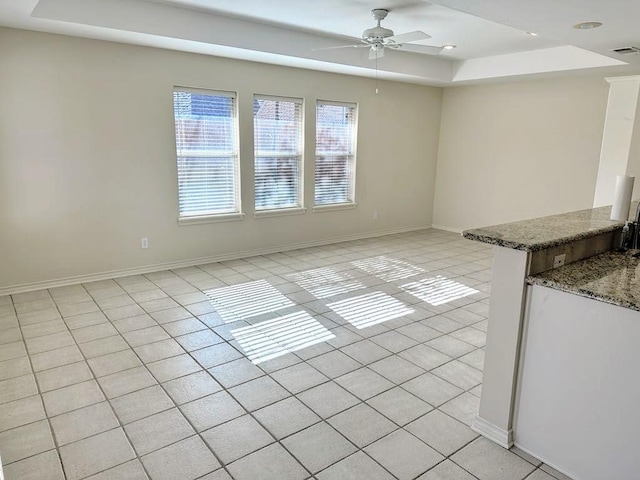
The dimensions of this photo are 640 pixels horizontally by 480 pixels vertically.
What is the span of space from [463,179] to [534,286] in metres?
5.50

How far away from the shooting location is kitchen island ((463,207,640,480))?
5.94 feet

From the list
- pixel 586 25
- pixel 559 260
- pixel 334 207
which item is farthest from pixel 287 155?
pixel 559 260

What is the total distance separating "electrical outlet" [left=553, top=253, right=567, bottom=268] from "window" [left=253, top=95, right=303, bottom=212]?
3.98 meters

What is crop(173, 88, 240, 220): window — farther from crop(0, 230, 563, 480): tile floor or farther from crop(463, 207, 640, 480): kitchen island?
crop(463, 207, 640, 480): kitchen island

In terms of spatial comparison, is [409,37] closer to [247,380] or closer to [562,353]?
[562,353]

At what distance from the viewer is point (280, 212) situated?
5.77 metres

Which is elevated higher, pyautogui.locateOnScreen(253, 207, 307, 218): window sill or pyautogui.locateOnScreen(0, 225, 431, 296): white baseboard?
pyautogui.locateOnScreen(253, 207, 307, 218): window sill

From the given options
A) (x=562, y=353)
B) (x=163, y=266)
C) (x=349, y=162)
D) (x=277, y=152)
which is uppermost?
(x=277, y=152)

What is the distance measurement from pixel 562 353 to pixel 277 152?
4367 millimetres

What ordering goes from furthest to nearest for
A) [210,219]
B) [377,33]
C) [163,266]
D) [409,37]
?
[210,219] < [163,266] < [377,33] < [409,37]

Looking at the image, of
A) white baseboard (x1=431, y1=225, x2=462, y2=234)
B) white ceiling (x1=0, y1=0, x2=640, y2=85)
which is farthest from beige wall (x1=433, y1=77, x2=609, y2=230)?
white ceiling (x1=0, y1=0, x2=640, y2=85)

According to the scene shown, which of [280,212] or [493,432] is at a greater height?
[280,212]

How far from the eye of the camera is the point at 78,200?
4336 mm

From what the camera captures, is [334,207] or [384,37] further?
[334,207]
